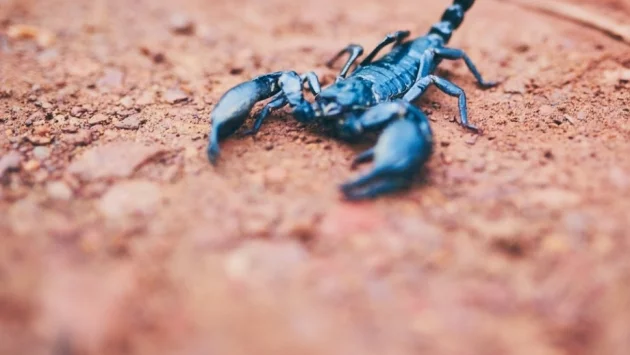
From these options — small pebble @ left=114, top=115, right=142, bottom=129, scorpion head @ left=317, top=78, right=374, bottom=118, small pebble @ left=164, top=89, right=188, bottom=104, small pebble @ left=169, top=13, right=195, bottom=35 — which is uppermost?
small pebble @ left=169, top=13, right=195, bottom=35

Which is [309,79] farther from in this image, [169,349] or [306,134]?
[169,349]

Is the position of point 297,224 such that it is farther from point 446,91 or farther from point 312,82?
point 446,91

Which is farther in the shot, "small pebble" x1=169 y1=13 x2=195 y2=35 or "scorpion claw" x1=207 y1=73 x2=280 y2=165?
"small pebble" x1=169 y1=13 x2=195 y2=35

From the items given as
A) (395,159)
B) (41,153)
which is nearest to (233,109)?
(395,159)

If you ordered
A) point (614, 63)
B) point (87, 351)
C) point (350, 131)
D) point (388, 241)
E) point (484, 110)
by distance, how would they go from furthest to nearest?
point (614, 63) → point (484, 110) → point (350, 131) → point (388, 241) → point (87, 351)

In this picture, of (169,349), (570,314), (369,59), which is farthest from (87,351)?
(369,59)

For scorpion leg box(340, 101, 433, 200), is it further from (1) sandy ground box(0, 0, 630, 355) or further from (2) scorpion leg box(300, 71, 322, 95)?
(2) scorpion leg box(300, 71, 322, 95)

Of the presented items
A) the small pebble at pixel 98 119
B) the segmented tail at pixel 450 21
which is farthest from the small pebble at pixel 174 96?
the segmented tail at pixel 450 21

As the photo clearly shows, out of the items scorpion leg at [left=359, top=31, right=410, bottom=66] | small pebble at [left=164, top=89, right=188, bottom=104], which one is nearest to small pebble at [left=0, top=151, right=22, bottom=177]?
small pebble at [left=164, top=89, right=188, bottom=104]
